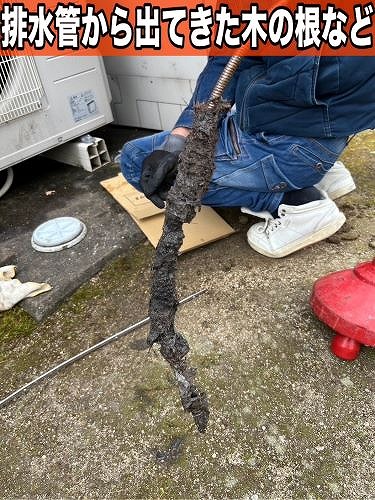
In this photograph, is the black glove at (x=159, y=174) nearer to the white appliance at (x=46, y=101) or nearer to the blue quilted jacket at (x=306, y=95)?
the blue quilted jacket at (x=306, y=95)

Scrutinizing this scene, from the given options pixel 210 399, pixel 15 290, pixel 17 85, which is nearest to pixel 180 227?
pixel 210 399

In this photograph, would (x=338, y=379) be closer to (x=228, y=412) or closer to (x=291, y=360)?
(x=291, y=360)

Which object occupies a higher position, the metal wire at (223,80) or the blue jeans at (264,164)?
the metal wire at (223,80)

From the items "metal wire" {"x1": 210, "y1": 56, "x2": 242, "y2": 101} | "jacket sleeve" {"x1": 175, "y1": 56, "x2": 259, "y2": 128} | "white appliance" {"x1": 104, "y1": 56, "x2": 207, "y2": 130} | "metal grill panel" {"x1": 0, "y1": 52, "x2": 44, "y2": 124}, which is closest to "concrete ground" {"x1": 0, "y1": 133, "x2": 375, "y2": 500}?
"jacket sleeve" {"x1": 175, "y1": 56, "x2": 259, "y2": 128}

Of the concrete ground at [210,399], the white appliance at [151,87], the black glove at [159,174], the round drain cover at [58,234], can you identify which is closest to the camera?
the concrete ground at [210,399]

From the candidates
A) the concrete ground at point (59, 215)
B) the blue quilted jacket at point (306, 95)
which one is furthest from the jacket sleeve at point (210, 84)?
the concrete ground at point (59, 215)

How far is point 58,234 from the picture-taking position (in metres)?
1.79

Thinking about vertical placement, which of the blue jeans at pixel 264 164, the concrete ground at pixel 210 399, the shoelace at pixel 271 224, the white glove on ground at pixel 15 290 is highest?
the blue jeans at pixel 264 164

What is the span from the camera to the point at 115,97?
2.55 meters

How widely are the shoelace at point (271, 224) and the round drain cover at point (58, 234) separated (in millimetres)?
756

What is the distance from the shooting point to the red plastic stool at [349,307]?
1.11 meters

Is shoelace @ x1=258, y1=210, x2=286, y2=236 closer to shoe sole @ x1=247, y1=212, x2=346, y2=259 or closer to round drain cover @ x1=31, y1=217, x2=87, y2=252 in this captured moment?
shoe sole @ x1=247, y1=212, x2=346, y2=259

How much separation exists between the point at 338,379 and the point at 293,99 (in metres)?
0.83

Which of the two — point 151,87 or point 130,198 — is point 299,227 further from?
point 151,87
